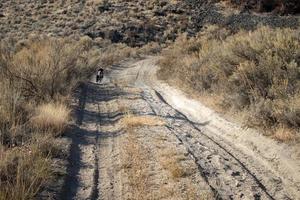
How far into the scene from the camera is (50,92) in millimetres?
14203

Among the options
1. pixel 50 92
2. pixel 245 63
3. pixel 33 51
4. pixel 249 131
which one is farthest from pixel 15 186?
pixel 33 51

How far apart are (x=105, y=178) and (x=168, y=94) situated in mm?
12141

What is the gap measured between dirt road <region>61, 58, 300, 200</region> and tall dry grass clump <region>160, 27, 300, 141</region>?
2.29 ft

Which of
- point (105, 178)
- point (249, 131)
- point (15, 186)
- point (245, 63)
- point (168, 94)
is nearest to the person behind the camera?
point (15, 186)

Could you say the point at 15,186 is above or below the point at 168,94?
above

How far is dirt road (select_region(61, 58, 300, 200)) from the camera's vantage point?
762cm

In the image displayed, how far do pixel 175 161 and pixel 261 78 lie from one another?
19.1 feet

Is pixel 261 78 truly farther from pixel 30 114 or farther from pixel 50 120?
pixel 30 114

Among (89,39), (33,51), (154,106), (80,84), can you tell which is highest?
(33,51)

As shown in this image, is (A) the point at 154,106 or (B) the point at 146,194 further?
(A) the point at 154,106

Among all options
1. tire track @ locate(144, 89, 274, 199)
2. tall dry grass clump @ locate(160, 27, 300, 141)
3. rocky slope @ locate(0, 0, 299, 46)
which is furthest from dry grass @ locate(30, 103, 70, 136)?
rocky slope @ locate(0, 0, 299, 46)

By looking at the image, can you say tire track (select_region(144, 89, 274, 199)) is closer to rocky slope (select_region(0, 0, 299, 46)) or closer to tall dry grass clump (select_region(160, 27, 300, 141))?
tall dry grass clump (select_region(160, 27, 300, 141))

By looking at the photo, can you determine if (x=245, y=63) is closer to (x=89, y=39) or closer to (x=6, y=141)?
(x=6, y=141)

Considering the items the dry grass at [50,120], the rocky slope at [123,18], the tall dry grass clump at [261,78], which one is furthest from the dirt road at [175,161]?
the rocky slope at [123,18]
